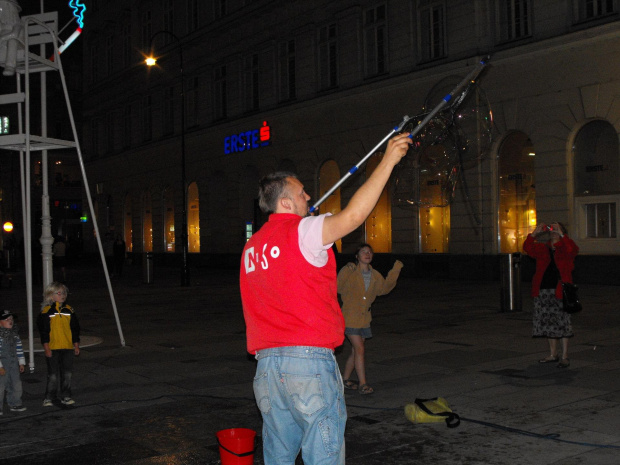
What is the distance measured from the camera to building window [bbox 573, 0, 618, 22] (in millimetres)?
22016

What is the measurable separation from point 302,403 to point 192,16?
129ft

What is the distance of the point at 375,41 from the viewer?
29.6 meters

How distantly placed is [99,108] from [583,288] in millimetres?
38764

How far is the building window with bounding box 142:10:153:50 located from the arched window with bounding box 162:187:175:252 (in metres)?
8.86

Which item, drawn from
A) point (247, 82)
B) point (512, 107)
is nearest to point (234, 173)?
point (247, 82)

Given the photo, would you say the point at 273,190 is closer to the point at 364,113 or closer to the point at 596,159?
the point at 596,159

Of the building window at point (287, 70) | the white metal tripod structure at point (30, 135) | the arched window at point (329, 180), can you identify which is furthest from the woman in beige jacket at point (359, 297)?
the building window at point (287, 70)

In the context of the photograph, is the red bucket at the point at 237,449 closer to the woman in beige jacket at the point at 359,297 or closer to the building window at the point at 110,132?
the woman in beige jacket at the point at 359,297

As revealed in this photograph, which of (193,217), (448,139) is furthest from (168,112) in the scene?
(448,139)

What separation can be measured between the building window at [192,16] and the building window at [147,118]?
6.25m

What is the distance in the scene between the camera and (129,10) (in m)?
46.5

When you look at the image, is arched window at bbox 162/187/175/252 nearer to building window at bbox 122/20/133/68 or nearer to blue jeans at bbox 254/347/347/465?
building window at bbox 122/20/133/68

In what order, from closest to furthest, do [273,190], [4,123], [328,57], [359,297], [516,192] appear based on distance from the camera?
[273,190], [359,297], [4,123], [516,192], [328,57]

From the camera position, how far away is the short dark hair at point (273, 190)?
3.93 m
